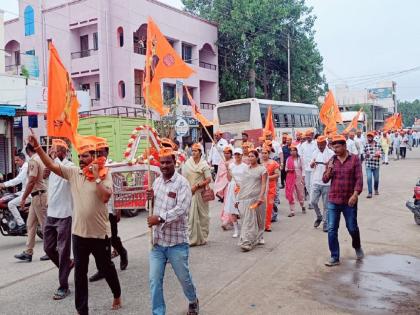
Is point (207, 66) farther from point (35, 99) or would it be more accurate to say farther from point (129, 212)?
point (129, 212)

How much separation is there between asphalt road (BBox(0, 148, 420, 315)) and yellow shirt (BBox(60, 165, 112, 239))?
91cm

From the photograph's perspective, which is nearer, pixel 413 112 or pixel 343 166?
pixel 343 166

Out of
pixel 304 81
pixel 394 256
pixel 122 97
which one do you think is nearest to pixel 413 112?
pixel 304 81

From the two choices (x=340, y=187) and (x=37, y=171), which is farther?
(x=37, y=171)

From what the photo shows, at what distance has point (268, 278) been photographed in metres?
5.94

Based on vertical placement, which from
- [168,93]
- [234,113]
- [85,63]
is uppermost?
[85,63]

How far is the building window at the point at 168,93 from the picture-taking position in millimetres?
28794

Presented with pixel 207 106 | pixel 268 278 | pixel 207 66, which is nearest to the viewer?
pixel 268 278

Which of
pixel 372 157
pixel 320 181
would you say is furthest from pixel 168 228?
pixel 372 157

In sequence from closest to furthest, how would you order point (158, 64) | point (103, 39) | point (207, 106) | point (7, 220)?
point (158, 64), point (7, 220), point (103, 39), point (207, 106)

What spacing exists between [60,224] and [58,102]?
176cm

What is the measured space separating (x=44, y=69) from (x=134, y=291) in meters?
26.2

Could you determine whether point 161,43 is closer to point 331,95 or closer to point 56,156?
point 56,156

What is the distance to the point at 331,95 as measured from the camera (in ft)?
51.8
